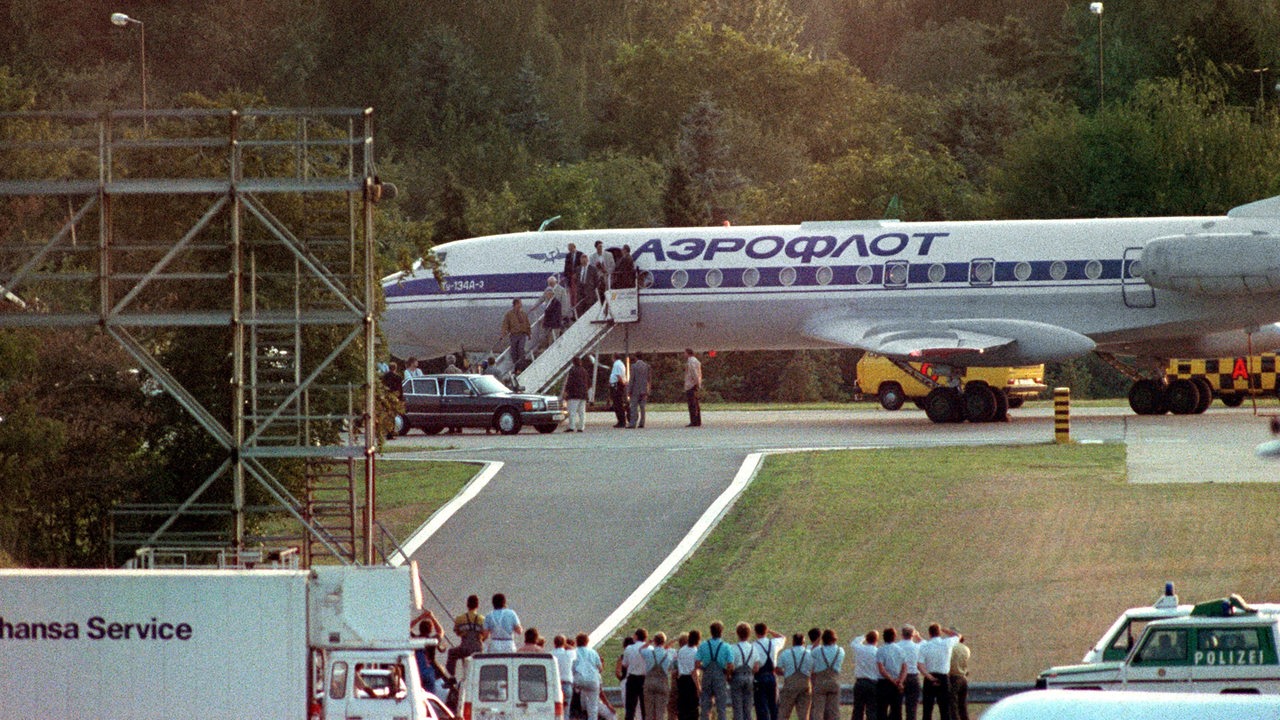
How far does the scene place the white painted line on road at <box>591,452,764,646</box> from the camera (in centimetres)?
2522

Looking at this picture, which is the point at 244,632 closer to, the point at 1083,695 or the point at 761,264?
the point at 1083,695

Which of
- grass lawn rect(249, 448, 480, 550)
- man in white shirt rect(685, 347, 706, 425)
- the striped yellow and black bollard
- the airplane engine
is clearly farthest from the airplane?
grass lawn rect(249, 448, 480, 550)

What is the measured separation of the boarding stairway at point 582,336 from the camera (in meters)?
45.2

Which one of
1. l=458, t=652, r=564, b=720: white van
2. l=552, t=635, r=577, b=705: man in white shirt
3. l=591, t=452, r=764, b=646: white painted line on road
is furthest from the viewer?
l=591, t=452, r=764, b=646: white painted line on road

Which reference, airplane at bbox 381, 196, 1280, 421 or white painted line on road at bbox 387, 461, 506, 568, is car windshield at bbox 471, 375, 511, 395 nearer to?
airplane at bbox 381, 196, 1280, 421

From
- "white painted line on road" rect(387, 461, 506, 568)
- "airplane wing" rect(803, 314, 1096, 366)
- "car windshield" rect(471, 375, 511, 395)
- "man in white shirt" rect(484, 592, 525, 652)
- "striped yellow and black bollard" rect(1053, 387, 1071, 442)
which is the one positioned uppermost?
"airplane wing" rect(803, 314, 1096, 366)

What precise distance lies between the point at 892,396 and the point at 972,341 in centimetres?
928

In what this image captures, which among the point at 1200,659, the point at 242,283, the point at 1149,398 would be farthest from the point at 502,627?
the point at 1149,398

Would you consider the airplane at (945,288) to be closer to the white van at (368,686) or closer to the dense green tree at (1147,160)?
the dense green tree at (1147,160)

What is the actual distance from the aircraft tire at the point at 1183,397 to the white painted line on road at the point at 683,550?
1189 centimetres

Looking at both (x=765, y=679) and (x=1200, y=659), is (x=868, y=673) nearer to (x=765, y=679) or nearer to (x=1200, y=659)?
(x=765, y=679)

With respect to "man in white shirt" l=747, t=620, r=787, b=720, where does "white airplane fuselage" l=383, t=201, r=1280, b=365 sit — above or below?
above

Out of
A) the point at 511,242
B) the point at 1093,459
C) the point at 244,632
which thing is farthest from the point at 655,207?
the point at 244,632

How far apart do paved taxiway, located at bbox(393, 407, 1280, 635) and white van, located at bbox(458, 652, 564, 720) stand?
247 inches
